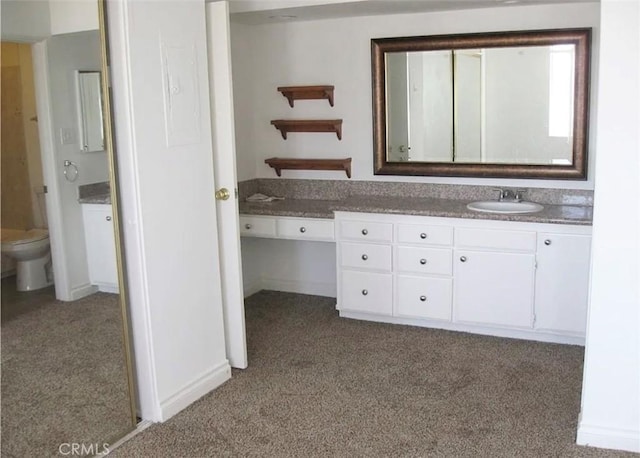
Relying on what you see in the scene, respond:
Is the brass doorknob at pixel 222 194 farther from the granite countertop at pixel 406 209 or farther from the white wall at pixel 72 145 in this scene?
the granite countertop at pixel 406 209

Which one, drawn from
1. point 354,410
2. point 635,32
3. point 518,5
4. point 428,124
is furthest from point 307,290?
point 635,32

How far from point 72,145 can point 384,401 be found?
1.83 m

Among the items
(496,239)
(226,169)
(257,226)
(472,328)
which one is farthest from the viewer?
(257,226)

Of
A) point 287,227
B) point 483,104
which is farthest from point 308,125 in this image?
point 483,104

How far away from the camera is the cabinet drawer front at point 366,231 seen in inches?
163

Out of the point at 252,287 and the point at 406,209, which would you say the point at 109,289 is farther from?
the point at 252,287

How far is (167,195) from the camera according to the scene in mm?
3047

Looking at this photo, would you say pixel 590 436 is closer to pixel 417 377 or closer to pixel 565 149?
pixel 417 377

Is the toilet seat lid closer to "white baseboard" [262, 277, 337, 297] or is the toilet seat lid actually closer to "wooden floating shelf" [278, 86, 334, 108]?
"wooden floating shelf" [278, 86, 334, 108]

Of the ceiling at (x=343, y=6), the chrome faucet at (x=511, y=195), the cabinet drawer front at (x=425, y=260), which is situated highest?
the ceiling at (x=343, y=6)

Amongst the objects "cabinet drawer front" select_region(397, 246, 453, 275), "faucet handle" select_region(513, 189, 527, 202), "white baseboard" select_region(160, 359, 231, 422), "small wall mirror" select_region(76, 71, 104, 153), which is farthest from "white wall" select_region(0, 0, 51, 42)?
"faucet handle" select_region(513, 189, 527, 202)

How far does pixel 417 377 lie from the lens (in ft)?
11.4

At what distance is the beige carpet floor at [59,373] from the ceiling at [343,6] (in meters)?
2.00

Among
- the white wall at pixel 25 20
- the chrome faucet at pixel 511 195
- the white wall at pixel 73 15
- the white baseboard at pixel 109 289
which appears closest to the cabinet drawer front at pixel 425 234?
the chrome faucet at pixel 511 195
